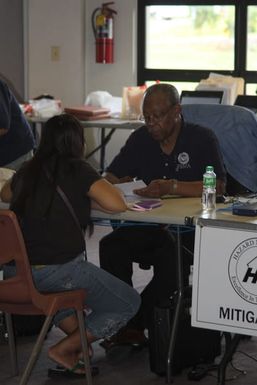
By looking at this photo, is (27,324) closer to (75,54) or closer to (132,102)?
(132,102)

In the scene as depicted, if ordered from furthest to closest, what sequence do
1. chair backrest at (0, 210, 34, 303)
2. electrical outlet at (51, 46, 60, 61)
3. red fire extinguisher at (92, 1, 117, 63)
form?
electrical outlet at (51, 46, 60, 61) → red fire extinguisher at (92, 1, 117, 63) → chair backrest at (0, 210, 34, 303)

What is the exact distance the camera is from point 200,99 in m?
6.34

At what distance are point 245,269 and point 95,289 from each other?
0.57m

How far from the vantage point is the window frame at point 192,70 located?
7621mm

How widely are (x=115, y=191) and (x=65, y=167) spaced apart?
0.68 ft

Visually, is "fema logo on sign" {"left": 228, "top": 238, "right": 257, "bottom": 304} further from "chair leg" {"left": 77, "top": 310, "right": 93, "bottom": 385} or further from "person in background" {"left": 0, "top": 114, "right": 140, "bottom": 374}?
"chair leg" {"left": 77, "top": 310, "right": 93, "bottom": 385}

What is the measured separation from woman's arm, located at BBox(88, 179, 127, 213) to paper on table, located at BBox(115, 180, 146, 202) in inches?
16.7

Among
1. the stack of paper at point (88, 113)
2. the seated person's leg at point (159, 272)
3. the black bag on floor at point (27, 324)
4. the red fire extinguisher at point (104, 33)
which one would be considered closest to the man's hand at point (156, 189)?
the seated person's leg at point (159, 272)

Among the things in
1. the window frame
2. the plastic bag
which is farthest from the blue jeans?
the window frame

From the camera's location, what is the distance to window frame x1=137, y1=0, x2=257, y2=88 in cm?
762

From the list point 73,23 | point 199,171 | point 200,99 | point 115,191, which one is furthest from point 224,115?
point 73,23

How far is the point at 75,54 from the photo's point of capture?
8.04 m

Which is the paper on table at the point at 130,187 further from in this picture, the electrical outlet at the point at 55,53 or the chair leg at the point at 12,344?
the electrical outlet at the point at 55,53

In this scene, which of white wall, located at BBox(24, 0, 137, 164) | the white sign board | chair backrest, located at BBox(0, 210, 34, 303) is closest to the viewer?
chair backrest, located at BBox(0, 210, 34, 303)
